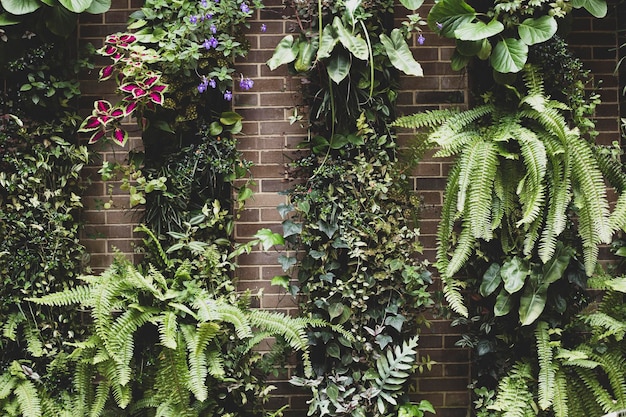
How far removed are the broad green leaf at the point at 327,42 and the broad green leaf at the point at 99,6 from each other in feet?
3.64

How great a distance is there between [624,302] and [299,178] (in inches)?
71.2

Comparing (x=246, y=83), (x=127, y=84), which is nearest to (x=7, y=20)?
(x=127, y=84)

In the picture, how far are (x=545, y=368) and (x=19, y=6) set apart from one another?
3032 mm

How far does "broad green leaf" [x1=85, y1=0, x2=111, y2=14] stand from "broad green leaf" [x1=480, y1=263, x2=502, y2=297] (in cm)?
232

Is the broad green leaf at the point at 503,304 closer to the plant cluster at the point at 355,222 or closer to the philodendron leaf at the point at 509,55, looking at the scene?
the plant cluster at the point at 355,222

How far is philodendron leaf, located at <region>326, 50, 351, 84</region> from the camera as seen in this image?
115 inches

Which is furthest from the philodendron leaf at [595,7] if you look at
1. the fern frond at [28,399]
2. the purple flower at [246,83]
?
the fern frond at [28,399]

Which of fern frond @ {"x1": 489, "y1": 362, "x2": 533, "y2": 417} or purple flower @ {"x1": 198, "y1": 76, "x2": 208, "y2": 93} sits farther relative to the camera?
purple flower @ {"x1": 198, "y1": 76, "x2": 208, "y2": 93}

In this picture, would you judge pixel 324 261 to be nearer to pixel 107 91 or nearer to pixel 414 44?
pixel 414 44

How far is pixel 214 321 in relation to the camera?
9.68 ft

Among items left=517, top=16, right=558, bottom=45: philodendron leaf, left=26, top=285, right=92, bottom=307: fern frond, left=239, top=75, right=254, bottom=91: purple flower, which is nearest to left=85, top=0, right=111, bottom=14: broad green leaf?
left=239, top=75, right=254, bottom=91: purple flower

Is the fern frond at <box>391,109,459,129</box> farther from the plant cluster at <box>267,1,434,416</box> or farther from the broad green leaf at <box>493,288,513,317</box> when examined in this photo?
the broad green leaf at <box>493,288,513,317</box>

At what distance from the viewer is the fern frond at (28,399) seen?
2.84m

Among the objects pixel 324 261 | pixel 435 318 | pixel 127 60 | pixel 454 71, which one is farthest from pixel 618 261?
pixel 127 60
